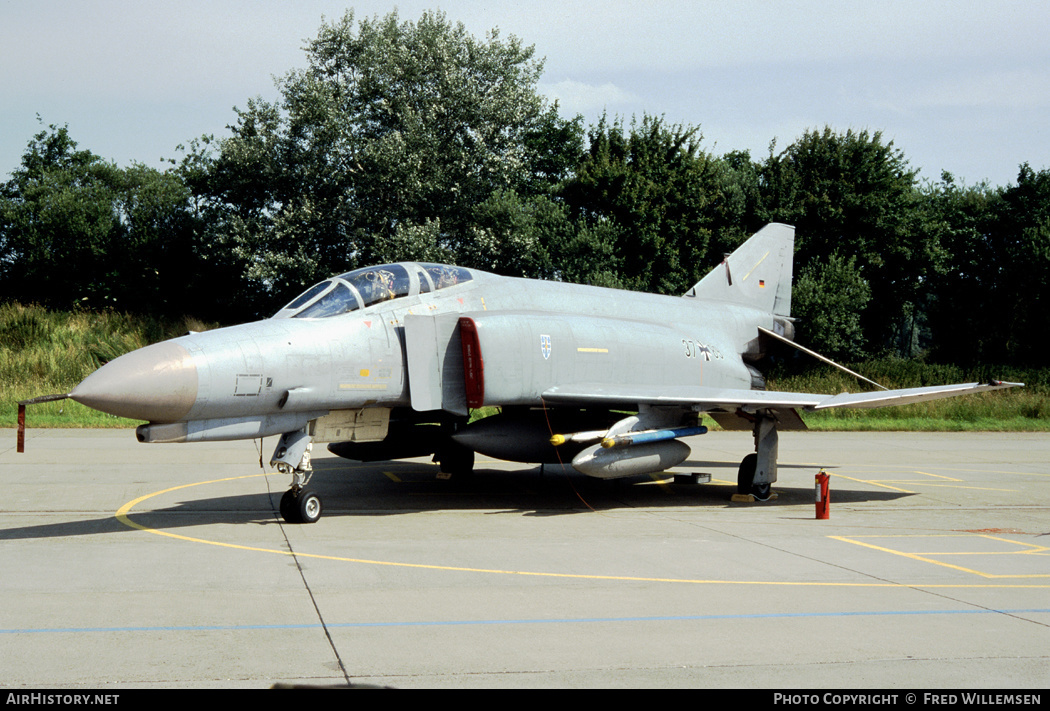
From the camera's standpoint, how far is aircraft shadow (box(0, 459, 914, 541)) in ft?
37.4

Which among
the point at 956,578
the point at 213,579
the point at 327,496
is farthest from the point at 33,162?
the point at 956,578

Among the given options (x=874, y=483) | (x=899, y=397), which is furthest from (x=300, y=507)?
(x=874, y=483)

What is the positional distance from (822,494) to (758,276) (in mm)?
7639

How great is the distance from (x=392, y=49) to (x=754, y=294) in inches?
833

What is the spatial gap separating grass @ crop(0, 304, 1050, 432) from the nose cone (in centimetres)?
1645

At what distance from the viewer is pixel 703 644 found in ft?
20.3

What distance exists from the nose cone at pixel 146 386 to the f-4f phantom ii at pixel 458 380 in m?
0.02

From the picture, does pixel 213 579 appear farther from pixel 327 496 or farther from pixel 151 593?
pixel 327 496

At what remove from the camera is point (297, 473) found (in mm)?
11133

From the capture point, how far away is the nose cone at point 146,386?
8.93 meters

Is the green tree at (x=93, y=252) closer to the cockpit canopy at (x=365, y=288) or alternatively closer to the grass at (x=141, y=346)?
the grass at (x=141, y=346)

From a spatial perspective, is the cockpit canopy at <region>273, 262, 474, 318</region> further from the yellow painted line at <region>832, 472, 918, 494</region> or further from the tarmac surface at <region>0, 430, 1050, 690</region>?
the yellow painted line at <region>832, 472, 918, 494</region>

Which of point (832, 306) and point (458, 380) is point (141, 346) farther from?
point (832, 306)

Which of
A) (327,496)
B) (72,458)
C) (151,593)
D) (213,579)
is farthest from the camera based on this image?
(72,458)
